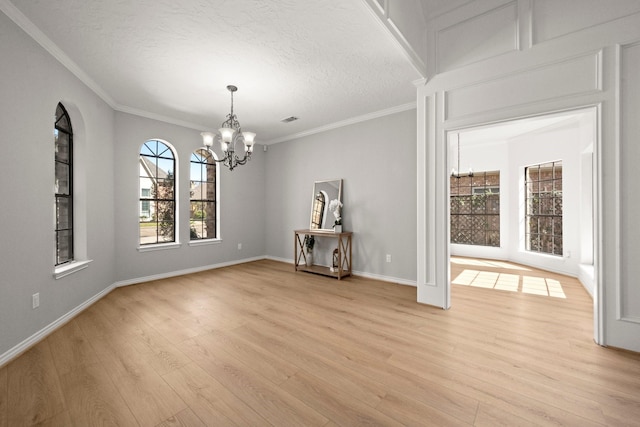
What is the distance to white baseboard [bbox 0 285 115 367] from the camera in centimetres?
213

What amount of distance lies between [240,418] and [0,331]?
2.09m

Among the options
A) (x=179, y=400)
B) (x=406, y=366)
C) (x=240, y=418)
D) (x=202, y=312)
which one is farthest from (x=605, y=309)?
(x=202, y=312)

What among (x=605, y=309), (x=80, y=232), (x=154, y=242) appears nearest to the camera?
(x=605, y=309)

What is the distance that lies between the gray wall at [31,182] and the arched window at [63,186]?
8cm

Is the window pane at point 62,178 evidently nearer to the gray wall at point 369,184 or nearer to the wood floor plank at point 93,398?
the wood floor plank at point 93,398

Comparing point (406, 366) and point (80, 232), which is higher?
point (80, 232)

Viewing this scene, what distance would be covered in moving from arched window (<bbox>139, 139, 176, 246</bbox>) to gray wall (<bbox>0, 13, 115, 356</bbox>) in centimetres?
114

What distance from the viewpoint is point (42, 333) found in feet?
8.21

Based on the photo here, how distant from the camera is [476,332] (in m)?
2.57

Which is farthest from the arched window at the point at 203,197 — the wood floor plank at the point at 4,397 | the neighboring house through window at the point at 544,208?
the neighboring house through window at the point at 544,208

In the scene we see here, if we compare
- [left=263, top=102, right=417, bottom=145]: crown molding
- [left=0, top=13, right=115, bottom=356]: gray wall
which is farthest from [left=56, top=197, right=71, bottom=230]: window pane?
[left=263, top=102, right=417, bottom=145]: crown molding

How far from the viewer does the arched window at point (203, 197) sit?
16.8 ft

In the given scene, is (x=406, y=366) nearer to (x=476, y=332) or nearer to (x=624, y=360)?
(x=476, y=332)

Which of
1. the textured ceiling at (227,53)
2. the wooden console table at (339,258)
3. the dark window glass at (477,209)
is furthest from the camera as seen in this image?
the dark window glass at (477,209)
